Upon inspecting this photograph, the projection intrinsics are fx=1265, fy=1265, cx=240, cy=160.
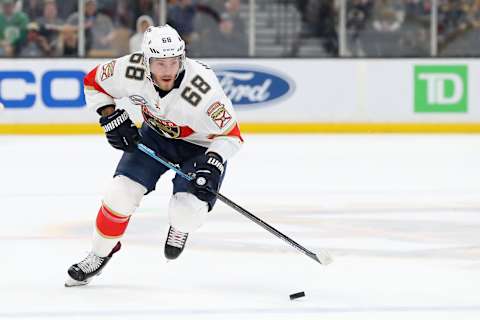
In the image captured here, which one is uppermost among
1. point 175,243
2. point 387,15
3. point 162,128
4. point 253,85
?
point 387,15

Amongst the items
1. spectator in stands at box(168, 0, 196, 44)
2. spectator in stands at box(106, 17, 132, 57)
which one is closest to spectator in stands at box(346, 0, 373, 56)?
spectator in stands at box(168, 0, 196, 44)

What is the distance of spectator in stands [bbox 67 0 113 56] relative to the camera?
10.9 metres

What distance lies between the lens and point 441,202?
6.76m

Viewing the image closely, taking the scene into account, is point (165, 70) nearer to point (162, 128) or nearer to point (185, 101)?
point (185, 101)

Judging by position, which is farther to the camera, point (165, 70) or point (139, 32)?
point (139, 32)

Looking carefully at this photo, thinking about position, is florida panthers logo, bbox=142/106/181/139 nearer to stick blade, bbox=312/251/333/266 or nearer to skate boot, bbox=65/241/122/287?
skate boot, bbox=65/241/122/287

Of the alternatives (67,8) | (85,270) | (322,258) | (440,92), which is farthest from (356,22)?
(85,270)

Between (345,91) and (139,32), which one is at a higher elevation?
(139,32)

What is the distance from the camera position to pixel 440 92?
1109 cm

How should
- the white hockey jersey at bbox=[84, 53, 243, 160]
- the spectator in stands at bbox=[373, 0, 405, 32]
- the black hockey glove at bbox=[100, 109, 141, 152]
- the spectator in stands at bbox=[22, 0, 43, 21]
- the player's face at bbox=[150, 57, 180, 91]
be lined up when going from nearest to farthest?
the player's face at bbox=[150, 57, 180, 91] → the white hockey jersey at bbox=[84, 53, 243, 160] → the black hockey glove at bbox=[100, 109, 141, 152] → the spectator in stands at bbox=[22, 0, 43, 21] → the spectator in stands at bbox=[373, 0, 405, 32]

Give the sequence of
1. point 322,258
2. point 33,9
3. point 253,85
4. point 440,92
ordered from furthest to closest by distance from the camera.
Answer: point 440,92 < point 253,85 < point 33,9 < point 322,258

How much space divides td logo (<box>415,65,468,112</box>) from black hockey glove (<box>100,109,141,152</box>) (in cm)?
704

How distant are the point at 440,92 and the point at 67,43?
10.7 ft

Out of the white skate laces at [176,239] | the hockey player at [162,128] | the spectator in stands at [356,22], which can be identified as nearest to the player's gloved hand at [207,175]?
the hockey player at [162,128]
